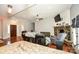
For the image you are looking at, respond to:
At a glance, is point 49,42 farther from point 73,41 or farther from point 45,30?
point 73,41

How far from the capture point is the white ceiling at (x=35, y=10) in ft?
6.39

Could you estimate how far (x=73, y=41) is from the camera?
6.33ft

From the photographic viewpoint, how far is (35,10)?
6.59ft

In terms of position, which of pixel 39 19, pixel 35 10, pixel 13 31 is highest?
pixel 35 10

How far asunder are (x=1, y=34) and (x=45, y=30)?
2.33 ft

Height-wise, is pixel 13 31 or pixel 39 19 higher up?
pixel 39 19

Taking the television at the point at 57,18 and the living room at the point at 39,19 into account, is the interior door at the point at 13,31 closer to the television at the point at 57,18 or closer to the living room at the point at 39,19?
the living room at the point at 39,19

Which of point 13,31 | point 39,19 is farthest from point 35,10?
point 13,31

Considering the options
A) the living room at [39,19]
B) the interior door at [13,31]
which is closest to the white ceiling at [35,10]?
the living room at [39,19]

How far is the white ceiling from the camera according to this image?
195 centimetres

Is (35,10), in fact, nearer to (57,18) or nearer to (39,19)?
(39,19)

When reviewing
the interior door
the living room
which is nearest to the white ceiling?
the living room

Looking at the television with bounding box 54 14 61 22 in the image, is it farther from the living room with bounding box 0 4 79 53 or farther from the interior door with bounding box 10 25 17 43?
the interior door with bounding box 10 25 17 43
